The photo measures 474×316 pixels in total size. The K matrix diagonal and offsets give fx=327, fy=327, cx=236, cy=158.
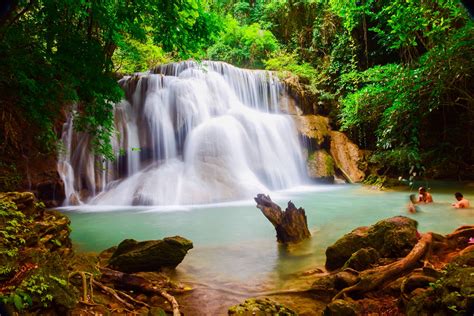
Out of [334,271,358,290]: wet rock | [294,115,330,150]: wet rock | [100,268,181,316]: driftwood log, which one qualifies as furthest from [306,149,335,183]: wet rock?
[100,268,181,316]: driftwood log

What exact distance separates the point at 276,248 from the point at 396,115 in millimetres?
7207

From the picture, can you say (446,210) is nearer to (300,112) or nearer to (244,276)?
(244,276)

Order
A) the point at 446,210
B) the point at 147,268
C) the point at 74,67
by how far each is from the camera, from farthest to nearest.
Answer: the point at 446,210
the point at 74,67
the point at 147,268

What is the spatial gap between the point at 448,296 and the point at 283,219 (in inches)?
143

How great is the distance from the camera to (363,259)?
4.00 m

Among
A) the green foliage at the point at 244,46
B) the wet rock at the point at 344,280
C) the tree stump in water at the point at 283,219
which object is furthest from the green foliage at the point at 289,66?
the wet rock at the point at 344,280

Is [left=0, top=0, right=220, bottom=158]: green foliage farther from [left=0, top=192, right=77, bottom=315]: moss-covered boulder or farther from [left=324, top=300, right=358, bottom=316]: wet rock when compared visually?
[left=324, top=300, right=358, bottom=316]: wet rock

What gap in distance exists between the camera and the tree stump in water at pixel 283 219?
236 inches

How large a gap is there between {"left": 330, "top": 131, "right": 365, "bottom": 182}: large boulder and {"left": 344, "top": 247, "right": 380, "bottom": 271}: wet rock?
463 inches

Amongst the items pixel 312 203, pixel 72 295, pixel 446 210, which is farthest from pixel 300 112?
pixel 72 295

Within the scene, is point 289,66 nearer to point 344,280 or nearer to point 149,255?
point 149,255

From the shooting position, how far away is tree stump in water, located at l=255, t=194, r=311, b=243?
599 centimetres

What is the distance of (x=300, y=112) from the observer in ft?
58.0

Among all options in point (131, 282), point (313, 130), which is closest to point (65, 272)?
point (131, 282)
